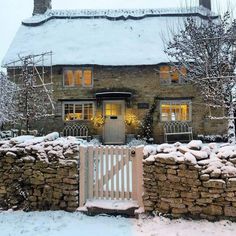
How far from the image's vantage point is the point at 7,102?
697 inches

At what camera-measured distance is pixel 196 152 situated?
257 inches

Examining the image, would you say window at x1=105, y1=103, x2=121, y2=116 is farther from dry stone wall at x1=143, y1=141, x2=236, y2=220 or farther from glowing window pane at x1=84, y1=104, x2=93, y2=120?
dry stone wall at x1=143, y1=141, x2=236, y2=220

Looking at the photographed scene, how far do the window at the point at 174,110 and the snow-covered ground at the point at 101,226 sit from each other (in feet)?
45.6

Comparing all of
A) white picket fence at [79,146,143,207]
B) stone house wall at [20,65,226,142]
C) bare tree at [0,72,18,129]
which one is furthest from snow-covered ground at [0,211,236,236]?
stone house wall at [20,65,226,142]

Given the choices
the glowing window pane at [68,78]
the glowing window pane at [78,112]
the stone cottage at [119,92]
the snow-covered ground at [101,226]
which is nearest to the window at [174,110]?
the stone cottage at [119,92]

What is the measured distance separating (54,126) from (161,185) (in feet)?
46.6

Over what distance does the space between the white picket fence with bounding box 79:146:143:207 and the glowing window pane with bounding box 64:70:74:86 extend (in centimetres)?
1359

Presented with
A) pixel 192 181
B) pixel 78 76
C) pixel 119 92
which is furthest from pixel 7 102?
pixel 192 181

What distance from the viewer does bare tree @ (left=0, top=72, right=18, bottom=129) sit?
1738cm

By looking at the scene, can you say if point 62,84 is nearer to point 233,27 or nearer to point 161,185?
point 233,27

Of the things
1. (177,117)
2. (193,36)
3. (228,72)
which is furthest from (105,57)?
(228,72)

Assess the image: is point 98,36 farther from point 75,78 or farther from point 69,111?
point 69,111

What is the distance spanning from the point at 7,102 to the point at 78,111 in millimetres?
4408

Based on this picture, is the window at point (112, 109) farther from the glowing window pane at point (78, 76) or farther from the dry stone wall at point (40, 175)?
the dry stone wall at point (40, 175)
